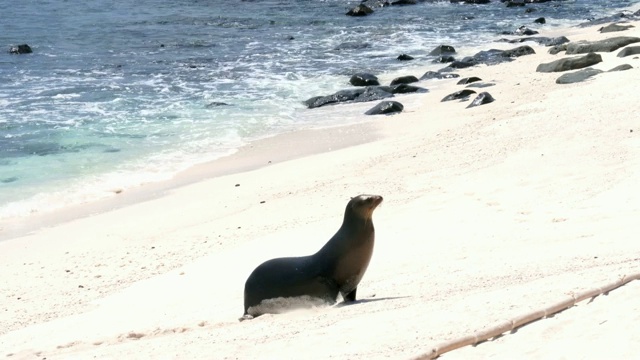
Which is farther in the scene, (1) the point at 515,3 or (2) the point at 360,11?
(1) the point at 515,3

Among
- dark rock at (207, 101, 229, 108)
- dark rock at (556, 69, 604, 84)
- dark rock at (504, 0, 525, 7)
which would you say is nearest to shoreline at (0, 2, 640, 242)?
dark rock at (207, 101, 229, 108)

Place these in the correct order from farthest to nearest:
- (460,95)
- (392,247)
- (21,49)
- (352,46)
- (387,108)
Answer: (352,46)
(21,49)
(460,95)
(387,108)
(392,247)

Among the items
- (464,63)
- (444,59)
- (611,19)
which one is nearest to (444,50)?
(444,59)

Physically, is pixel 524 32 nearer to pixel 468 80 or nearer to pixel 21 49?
pixel 468 80

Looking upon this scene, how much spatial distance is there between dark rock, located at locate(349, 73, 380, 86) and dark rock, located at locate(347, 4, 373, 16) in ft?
48.3

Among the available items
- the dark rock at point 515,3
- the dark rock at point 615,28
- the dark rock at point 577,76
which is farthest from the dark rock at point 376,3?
the dark rock at point 577,76

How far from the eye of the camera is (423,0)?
129 ft

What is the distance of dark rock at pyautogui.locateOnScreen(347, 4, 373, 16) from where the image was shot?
3531cm

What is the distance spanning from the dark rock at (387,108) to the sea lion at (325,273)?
1025 cm

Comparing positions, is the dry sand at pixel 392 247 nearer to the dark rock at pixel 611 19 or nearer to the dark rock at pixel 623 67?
the dark rock at pixel 623 67

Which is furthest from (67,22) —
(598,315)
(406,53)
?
(598,315)

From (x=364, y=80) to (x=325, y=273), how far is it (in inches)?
549

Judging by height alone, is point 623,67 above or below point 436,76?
above

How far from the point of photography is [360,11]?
116 ft
